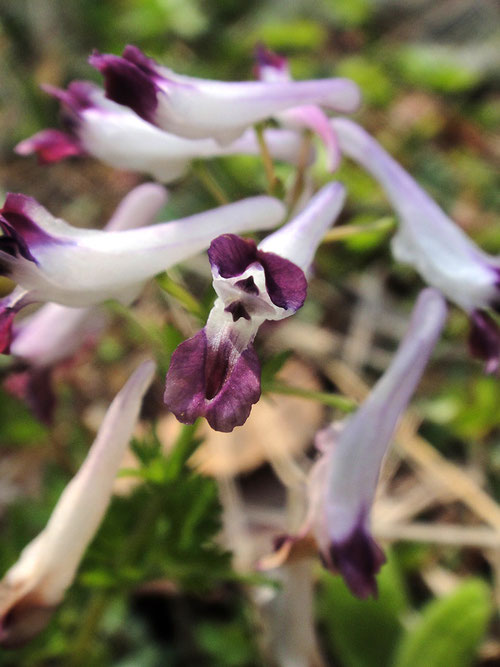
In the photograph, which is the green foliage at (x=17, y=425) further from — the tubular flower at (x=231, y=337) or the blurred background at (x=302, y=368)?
the tubular flower at (x=231, y=337)

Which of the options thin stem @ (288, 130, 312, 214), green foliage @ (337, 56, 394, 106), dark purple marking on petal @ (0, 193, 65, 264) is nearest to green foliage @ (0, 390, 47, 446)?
thin stem @ (288, 130, 312, 214)

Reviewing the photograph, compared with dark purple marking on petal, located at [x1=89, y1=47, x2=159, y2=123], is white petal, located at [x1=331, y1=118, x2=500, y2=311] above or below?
below

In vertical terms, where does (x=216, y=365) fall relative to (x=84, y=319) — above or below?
above

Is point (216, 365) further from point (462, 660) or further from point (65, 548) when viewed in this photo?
point (462, 660)

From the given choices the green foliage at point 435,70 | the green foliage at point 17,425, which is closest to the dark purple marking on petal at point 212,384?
the green foliage at point 17,425

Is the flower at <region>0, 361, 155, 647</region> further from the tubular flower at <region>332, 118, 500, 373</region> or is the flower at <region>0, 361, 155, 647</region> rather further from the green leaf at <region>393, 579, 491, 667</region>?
the green leaf at <region>393, 579, 491, 667</region>

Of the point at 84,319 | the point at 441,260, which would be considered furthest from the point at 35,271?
the point at 441,260

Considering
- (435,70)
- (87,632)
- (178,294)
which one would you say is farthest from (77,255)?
(435,70)

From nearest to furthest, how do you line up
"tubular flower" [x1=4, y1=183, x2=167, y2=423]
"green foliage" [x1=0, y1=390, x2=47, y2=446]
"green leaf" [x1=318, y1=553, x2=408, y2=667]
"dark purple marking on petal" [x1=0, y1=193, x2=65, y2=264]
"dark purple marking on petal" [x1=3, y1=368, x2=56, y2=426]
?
1. "dark purple marking on petal" [x1=0, y1=193, x2=65, y2=264]
2. "tubular flower" [x1=4, y1=183, x2=167, y2=423]
3. "dark purple marking on petal" [x1=3, y1=368, x2=56, y2=426]
4. "green leaf" [x1=318, y1=553, x2=408, y2=667]
5. "green foliage" [x1=0, y1=390, x2=47, y2=446]
